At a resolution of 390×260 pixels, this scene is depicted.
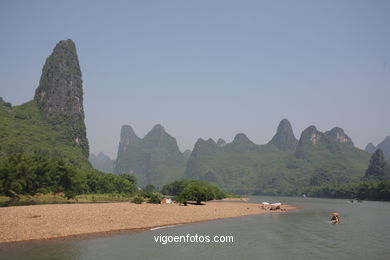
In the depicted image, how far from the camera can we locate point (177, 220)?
48.6 meters

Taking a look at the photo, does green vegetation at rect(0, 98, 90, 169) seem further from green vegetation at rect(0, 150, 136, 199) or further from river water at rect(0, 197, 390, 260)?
river water at rect(0, 197, 390, 260)

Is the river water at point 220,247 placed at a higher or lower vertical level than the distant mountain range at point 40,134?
lower

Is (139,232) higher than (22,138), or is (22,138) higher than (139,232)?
(22,138)

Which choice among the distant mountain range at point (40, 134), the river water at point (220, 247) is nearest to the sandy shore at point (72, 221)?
the river water at point (220, 247)

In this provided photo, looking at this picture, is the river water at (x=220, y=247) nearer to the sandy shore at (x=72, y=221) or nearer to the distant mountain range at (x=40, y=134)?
the sandy shore at (x=72, y=221)

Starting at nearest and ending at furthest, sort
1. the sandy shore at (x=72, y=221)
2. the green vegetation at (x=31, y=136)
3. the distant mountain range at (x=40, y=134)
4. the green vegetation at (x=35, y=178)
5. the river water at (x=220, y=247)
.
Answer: the river water at (x=220, y=247)
the sandy shore at (x=72, y=221)
the green vegetation at (x=35, y=178)
the green vegetation at (x=31, y=136)
the distant mountain range at (x=40, y=134)

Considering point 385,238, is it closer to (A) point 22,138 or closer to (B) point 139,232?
(B) point 139,232

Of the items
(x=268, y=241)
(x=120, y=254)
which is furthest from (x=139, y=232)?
(x=268, y=241)

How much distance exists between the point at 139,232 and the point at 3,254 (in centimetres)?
1446

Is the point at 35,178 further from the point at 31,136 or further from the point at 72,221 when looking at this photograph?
the point at 31,136

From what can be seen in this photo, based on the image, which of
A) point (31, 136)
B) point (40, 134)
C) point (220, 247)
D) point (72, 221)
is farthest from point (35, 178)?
point (40, 134)

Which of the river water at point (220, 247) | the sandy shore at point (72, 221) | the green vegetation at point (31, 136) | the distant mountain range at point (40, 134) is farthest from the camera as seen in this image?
the distant mountain range at point (40, 134)

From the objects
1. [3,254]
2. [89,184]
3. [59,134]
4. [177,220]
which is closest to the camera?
[3,254]

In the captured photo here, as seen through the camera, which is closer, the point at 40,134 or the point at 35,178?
the point at 35,178
